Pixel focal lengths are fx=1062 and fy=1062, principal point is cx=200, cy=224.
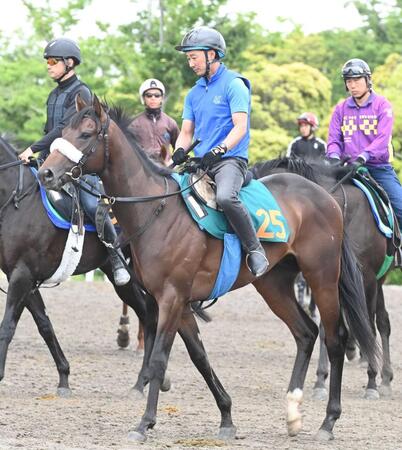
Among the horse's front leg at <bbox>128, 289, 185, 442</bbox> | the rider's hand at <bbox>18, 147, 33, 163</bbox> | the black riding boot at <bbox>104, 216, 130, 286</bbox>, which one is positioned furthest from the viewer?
the black riding boot at <bbox>104, 216, 130, 286</bbox>

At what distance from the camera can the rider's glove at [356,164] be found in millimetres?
10422

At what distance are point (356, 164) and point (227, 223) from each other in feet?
9.96

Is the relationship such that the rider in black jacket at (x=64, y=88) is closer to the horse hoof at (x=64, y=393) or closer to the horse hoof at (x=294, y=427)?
the horse hoof at (x=64, y=393)

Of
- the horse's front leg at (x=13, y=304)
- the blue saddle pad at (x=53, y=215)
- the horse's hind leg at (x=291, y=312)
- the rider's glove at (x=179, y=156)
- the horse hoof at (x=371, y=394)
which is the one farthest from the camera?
the horse hoof at (x=371, y=394)

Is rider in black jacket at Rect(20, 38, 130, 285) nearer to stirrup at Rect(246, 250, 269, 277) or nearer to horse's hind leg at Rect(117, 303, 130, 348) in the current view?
stirrup at Rect(246, 250, 269, 277)

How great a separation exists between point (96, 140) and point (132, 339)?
26.4 feet

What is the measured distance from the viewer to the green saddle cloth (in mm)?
7637

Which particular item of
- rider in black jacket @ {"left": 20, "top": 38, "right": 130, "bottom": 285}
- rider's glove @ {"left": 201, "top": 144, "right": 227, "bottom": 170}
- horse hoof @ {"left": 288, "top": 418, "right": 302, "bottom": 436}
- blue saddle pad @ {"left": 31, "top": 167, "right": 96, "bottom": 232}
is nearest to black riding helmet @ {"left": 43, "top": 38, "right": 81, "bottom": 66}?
rider in black jacket @ {"left": 20, "top": 38, "right": 130, "bottom": 285}

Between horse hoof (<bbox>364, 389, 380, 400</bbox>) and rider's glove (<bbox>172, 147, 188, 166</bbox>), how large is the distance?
3362 mm

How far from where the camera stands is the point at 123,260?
32.0 feet

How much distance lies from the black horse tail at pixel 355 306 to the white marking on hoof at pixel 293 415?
2.39 feet

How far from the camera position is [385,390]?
408 inches

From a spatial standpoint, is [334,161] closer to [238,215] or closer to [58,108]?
[58,108]

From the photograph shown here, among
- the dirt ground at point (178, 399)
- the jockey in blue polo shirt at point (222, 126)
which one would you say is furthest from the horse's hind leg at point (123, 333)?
the jockey in blue polo shirt at point (222, 126)
